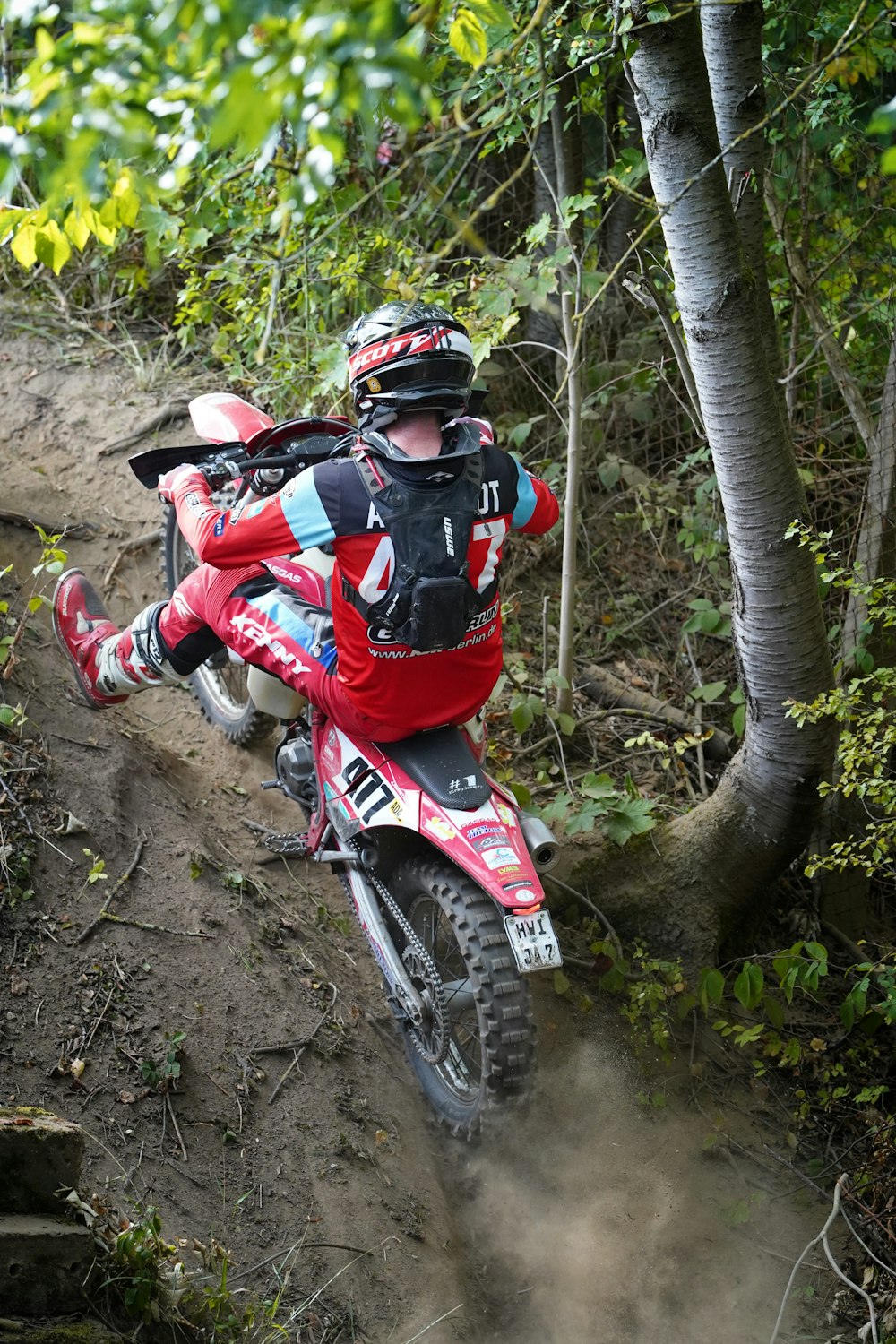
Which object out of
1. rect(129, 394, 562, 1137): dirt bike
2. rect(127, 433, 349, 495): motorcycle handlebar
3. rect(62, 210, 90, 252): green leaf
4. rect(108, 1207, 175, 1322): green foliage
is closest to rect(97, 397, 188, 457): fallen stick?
rect(129, 394, 562, 1137): dirt bike

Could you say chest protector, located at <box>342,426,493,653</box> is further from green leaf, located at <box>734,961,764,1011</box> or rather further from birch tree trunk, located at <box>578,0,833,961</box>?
green leaf, located at <box>734,961,764,1011</box>

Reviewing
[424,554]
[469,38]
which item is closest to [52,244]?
[469,38]

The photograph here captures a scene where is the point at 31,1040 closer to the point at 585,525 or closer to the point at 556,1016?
the point at 556,1016

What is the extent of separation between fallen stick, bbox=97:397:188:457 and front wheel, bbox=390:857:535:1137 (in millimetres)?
3570

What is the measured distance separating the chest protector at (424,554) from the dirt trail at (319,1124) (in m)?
1.38

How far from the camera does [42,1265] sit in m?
2.44

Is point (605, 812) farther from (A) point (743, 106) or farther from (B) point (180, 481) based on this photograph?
(A) point (743, 106)

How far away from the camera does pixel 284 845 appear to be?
14.5 feet

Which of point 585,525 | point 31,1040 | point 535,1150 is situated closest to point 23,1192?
point 31,1040

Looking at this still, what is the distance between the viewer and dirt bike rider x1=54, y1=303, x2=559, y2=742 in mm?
3383

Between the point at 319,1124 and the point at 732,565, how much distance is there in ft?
7.80

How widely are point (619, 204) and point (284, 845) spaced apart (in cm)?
445

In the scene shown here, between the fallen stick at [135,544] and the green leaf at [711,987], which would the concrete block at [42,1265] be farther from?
the fallen stick at [135,544]

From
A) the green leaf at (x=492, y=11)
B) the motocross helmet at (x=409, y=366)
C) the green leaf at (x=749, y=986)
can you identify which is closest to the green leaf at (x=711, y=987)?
the green leaf at (x=749, y=986)
